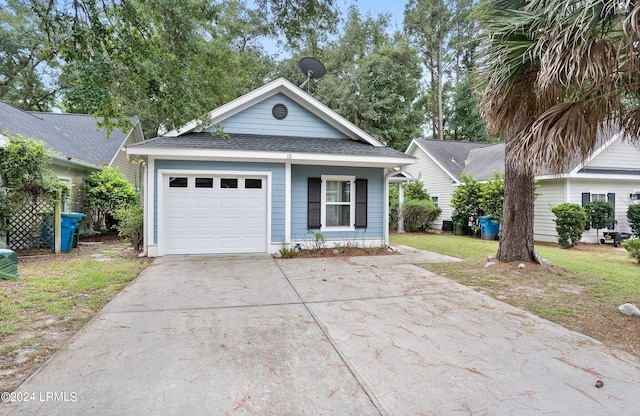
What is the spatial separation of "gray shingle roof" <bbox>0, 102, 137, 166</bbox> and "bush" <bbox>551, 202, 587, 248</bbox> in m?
14.2

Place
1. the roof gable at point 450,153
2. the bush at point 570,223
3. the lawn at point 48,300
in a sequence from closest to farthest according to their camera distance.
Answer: the lawn at point 48,300 < the bush at point 570,223 < the roof gable at point 450,153

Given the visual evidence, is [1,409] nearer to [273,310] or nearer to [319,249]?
[273,310]

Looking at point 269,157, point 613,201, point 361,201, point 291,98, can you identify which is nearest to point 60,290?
point 269,157

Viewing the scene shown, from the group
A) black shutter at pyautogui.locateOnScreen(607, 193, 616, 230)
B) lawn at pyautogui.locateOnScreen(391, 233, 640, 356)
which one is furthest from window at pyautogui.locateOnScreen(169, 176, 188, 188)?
black shutter at pyautogui.locateOnScreen(607, 193, 616, 230)

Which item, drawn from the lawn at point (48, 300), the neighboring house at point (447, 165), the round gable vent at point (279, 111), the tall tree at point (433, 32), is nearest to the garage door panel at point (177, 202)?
the lawn at point (48, 300)

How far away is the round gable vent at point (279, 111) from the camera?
1000 centimetres

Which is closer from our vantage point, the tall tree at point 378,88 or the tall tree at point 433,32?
the tall tree at point 378,88

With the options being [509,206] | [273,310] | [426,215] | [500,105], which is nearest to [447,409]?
[273,310]

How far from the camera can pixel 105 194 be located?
11906 millimetres

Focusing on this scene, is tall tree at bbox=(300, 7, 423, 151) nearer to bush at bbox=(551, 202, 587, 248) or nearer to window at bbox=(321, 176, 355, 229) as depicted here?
bush at bbox=(551, 202, 587, 248)

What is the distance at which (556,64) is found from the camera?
11.5 feet

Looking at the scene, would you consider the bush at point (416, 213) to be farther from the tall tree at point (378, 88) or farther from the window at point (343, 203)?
the tall tree at point (378, 88)

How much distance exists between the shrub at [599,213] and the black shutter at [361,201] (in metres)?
8.88

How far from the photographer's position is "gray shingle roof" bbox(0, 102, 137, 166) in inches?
419
